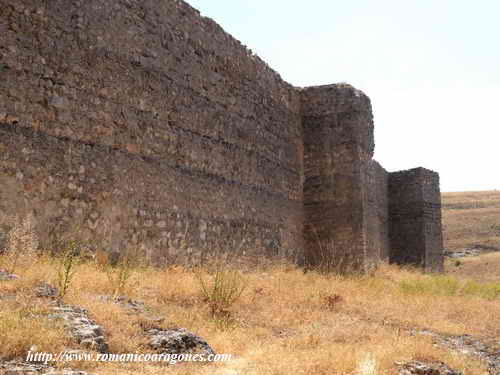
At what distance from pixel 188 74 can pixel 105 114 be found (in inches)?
82.3

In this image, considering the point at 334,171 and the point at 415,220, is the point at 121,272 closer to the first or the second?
the point at 334,171

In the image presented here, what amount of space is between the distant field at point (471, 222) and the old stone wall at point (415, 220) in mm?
13280

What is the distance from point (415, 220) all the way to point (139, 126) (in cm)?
1079

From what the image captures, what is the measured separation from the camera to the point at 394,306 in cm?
789

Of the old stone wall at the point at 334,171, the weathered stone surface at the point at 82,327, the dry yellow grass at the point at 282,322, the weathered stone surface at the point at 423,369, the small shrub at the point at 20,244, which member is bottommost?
the weathered stone surface at the point at 423,369

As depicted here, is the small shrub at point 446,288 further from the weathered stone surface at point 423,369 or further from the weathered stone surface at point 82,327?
the weathered stone surface at point 82,327

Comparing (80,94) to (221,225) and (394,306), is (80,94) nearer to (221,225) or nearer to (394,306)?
(221,225)

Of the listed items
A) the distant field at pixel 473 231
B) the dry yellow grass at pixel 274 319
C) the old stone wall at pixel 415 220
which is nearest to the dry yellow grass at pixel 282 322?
the dry yellow grass at pixel 274 319

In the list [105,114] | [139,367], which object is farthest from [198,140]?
[139,367]

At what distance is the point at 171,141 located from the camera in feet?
27.7

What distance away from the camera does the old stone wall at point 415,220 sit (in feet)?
53.5

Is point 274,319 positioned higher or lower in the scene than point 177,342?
lower

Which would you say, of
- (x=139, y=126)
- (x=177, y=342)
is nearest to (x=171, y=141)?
(x=139, y=126)

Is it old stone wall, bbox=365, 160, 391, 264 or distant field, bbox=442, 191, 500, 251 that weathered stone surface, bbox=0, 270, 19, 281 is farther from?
distant field, bbox=442, 191, 500, 251
